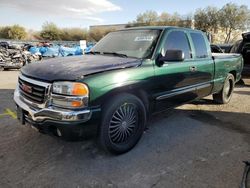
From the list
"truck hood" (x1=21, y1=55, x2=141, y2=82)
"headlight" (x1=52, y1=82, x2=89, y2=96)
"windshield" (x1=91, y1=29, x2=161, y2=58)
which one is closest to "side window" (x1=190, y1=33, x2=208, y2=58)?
"windshield" (x1=91, y1=29, x2=161, y2=58)

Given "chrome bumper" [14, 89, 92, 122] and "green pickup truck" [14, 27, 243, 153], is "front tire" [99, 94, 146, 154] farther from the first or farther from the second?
"chrome bumper" [14, 89, 92, 122]

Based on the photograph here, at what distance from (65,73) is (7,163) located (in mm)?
1442

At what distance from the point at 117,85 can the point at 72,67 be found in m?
0.64

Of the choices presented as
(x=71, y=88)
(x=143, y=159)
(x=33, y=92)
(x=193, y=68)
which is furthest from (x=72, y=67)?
(x=193, y=68)

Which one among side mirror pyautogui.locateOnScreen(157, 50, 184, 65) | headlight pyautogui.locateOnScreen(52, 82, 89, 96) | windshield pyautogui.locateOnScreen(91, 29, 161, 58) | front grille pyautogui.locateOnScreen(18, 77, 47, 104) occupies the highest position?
windshield pyautogui.locateOnScreen(91, 29, 161, 58)

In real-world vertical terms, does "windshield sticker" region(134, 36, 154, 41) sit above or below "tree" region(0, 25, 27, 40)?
below

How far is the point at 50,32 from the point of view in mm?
62438

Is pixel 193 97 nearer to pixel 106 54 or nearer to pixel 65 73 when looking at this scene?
pixel 106 54

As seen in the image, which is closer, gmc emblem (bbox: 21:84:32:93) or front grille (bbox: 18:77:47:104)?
front grille (bbox: 18:77:47:104)

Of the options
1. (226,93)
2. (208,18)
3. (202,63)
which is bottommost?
(226,93)

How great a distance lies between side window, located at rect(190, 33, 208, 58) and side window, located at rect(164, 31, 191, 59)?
0.29 metres

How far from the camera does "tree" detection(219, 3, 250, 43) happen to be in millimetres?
41625

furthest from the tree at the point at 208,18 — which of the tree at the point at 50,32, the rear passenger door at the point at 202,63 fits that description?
the rear passenger door at the point at 202,63

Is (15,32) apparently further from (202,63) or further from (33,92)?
(33,92)
